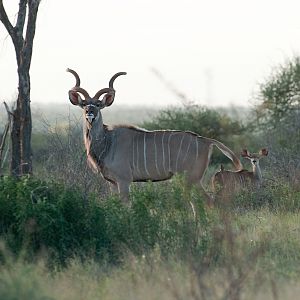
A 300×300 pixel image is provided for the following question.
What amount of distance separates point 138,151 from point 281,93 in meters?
10.8

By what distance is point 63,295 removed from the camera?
23.2 ft

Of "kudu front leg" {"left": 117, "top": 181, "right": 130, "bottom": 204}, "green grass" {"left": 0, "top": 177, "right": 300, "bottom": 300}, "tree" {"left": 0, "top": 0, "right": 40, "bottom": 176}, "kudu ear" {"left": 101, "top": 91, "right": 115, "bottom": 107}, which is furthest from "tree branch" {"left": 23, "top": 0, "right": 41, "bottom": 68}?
"green grass" {"left": 0, "top": 177, "right": 300, "bottom": 300}

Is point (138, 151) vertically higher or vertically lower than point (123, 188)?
higher

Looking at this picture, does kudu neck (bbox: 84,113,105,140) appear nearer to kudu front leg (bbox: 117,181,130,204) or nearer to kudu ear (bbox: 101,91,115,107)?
kudu ear (bbox: 101,91,115,107)

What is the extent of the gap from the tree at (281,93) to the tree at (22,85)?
11.6 metres

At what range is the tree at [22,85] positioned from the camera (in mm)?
10852

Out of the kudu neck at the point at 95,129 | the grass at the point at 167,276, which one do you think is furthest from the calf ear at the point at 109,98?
the grass at the point at 167,276

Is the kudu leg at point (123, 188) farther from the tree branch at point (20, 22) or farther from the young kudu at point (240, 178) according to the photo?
the tree branch at point (20, 22)

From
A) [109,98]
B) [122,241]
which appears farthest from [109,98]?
[122,241]

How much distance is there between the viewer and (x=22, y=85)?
1095cm

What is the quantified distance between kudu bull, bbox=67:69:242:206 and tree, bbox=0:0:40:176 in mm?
1181

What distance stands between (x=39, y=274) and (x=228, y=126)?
47.1ft

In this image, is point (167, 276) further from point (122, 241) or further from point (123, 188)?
point (123, 188)

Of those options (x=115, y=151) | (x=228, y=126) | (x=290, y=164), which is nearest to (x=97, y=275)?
(x=115, y=151)
